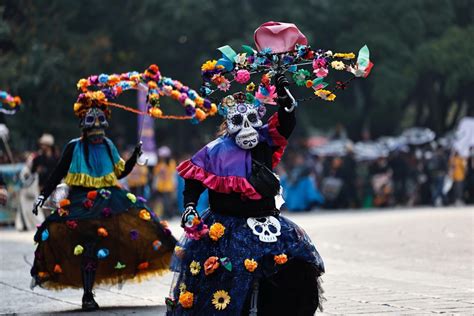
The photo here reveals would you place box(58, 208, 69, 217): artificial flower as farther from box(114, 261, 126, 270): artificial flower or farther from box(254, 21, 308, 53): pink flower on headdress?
box(254, 21, 308, 53): pink flower on headdress

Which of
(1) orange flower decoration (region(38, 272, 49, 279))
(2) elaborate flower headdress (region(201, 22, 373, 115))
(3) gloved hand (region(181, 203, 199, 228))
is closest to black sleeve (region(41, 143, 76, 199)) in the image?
(1) orange flower decoration (region(38, 272, 49, 279))

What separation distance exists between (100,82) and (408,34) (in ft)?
87.4

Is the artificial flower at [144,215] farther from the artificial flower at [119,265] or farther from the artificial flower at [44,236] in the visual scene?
the artificial flower at [44,236]

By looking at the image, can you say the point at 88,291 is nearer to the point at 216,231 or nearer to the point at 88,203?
the point at 88,203

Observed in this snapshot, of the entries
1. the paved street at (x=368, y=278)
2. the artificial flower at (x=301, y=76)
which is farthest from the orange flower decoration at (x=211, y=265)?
the paved street at (x=368, y=278)

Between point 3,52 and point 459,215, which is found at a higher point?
point 3,52

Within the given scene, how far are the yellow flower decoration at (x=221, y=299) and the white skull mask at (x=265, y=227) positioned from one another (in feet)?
1.49

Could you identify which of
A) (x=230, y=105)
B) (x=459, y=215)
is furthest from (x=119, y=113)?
(x=230, y=105)

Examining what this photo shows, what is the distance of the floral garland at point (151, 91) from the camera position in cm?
1059

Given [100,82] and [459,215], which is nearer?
[100,82]

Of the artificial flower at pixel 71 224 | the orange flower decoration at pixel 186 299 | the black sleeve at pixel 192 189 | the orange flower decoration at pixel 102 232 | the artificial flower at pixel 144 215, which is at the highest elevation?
the black sleeve at pixel 192 189

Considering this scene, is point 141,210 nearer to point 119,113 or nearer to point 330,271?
point 330,271

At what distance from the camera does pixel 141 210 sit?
11180mm

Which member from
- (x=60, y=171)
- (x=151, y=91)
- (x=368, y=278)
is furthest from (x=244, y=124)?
(x=368, y=278)
